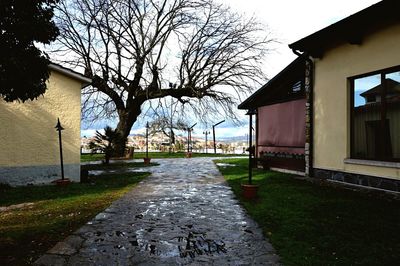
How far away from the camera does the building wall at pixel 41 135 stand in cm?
870

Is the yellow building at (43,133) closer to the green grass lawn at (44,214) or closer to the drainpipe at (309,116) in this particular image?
the green grass lawn at (44,214)

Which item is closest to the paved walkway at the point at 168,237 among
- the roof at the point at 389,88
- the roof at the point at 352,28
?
the roof at the point at 389,88

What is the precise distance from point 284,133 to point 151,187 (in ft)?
18.3

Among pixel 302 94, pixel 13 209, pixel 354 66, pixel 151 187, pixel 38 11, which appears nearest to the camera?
pixel 38 11

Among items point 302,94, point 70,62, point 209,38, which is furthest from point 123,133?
point 302,94

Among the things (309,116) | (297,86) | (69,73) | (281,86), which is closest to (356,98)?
(309,116)

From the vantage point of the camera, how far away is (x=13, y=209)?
610 centimetres

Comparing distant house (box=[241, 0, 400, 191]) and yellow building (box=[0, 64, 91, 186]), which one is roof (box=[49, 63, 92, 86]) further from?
distant house (box=[241, 0, 400, 191])

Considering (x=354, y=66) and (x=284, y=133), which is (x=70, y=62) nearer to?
(x=284, y=133)

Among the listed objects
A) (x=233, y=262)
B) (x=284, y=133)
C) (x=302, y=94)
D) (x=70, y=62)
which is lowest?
(x=233, y=262)

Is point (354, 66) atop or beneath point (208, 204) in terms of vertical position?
atop

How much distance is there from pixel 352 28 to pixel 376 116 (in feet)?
6.94

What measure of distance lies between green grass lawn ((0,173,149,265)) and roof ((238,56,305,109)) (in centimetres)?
543

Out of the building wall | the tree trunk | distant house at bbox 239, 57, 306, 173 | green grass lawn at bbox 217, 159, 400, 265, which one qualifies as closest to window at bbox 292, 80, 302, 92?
distant house at bbox 239, 57, 306, 173
